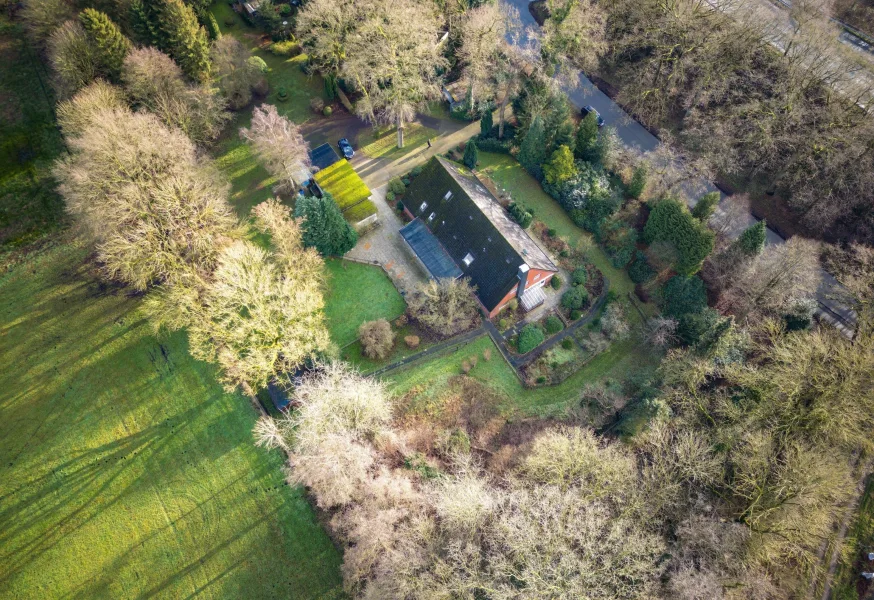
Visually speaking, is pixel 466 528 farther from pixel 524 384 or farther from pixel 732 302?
pixel 732 302

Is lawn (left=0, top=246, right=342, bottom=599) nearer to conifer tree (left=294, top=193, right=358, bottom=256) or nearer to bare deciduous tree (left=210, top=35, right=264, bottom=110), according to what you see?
conifer tree (left=294, top=193, right=358, bottom=256)

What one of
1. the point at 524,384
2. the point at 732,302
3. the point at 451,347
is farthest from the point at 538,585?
the point at 732,302

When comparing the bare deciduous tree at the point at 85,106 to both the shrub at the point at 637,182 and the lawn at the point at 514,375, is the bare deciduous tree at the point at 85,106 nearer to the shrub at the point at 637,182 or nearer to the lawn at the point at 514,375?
the lawn at the point at 514,375

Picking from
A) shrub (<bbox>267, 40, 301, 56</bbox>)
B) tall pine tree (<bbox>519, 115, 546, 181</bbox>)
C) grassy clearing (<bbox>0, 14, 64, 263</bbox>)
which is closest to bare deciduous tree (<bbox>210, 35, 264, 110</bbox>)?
shrub (<bbox>267, 40, 301, 56</bbox>)

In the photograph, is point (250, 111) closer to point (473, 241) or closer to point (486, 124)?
point (486, 124)

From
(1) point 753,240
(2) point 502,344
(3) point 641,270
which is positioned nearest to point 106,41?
(2) point 502,344

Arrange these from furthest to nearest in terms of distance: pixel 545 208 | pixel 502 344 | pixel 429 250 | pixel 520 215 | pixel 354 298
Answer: pixel 545 208
pixel 520 215
pixel 429 250
pixel 354 298
pixel 502 344
